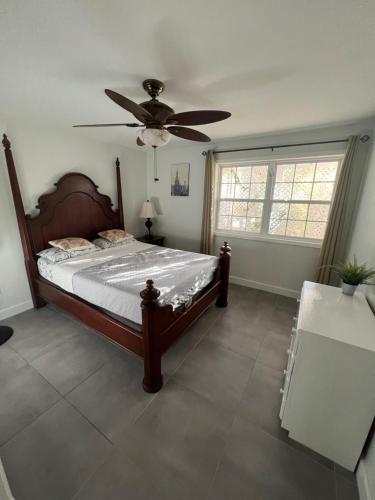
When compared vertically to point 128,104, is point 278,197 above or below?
below

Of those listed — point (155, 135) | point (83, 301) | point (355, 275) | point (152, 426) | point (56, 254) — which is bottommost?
point (152, 426)

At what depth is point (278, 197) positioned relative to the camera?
305 centimetres

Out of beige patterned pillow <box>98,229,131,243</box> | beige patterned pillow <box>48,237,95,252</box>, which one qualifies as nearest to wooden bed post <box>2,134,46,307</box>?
beige patterned pillow <box>48,237,95,252</box>

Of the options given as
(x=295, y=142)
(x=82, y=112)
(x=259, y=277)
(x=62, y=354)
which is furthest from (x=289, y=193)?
(x=62, y=354)

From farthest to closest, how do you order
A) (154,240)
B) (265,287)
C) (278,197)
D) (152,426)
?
(154,240)
(265,287)
(278,197)
(152,426)

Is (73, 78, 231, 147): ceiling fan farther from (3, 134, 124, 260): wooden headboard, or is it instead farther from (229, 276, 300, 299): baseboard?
(229, 276, 300, 299): baseboard

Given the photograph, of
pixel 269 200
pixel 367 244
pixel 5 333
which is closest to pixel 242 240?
pixel 269 200

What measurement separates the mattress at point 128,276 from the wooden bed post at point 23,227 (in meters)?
0.14

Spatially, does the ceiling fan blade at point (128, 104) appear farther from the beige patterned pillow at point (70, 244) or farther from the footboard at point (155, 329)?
the beige patterned pillow at point (70, 244)

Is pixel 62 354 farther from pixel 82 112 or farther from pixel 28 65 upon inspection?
pixel 82 112

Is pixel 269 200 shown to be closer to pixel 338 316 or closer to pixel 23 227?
pixel 338 316

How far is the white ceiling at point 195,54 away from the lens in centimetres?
98

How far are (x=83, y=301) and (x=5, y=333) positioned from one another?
1004 mm

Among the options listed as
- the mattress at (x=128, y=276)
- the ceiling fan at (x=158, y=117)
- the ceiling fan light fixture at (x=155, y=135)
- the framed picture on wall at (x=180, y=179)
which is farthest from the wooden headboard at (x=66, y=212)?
the ceiling fan light fixture at (x=155, y=135)
